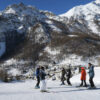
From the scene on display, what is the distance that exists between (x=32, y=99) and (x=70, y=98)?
206cm

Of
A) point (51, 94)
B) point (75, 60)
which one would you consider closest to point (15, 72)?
point (75, 60)

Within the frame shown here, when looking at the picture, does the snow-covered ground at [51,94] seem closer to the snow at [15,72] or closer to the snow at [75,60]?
the snow at [15,72]

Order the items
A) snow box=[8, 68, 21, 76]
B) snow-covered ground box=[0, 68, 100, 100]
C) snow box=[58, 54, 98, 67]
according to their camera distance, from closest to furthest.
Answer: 1. snow-covered ground box=[0, 68, 100, 100]
2. snow box=[8, 68, 21, 76]
3. snow box=[58, 54, 98, 67]

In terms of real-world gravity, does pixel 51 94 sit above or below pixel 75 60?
below

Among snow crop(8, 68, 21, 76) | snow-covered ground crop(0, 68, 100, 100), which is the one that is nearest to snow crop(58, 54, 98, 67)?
snow crop(8, 68, 21, 76)

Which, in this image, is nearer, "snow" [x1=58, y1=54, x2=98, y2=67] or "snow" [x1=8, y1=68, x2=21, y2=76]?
"snow" [x1=8, y1=68, x2=21, y2=76]

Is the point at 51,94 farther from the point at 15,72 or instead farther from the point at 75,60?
the point at 75,60

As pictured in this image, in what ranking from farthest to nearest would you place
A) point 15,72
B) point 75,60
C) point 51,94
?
point 75,60 < point 15,72 < point 51,94

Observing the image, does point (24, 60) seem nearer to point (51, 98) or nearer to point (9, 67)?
point (9, 67)

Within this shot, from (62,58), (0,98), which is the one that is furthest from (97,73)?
(62,58)

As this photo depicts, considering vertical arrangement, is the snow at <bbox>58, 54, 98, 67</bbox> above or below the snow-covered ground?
above

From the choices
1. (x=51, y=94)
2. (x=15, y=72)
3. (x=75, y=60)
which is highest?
(x=75, y=60)

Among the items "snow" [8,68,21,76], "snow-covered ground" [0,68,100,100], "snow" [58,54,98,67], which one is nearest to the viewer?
"snow-covered ground" [0,68,100,100]

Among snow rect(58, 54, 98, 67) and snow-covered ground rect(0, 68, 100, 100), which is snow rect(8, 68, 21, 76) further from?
snow-covered ground rect(0, 68, 100, 100)
